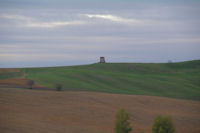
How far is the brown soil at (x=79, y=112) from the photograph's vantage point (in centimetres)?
2727

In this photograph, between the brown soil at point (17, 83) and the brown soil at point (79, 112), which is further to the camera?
the brown soil at point (17, 83)

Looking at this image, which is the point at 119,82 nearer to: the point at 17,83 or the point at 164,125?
the point at 17,83

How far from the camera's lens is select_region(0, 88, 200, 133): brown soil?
2727cm

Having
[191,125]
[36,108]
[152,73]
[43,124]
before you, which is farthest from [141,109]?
[152,73]

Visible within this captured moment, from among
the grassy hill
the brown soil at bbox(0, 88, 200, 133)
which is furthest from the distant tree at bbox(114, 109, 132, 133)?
the grassy hill

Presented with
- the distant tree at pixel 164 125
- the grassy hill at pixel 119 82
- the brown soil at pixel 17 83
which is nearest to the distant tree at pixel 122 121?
the distant tree at pixel 164 125

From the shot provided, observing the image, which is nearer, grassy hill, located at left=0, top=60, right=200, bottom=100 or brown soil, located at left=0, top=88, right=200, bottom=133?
brown soil, located at left=0, top=88, right=200, bottom=133

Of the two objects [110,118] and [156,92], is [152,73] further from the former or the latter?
[110,118]

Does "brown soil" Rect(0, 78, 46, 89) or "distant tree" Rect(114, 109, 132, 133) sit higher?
"brown soil" Rect(0, 78, 46, 89)

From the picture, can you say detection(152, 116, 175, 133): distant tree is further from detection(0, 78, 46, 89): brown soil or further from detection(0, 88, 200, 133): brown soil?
detection(0, 78, 46, 89): brown soil

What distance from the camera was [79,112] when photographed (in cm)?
3441

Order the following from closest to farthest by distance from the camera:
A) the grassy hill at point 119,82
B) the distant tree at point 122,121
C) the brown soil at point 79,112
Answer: the distant tree at point 122,121
the brown soil at point 79,112
the grassy hill at point 119,82

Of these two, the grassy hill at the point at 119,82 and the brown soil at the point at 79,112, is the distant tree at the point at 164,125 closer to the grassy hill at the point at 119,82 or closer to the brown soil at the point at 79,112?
the brown soil at the point at 79,112

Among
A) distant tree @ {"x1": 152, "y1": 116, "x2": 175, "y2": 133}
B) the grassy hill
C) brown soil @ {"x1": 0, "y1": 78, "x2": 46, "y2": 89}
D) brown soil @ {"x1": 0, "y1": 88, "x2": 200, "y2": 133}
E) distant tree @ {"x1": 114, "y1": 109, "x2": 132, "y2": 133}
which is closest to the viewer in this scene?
distant tree @ {"x1": 152, "y1": 116, "x2": 175, "y2": 133}
